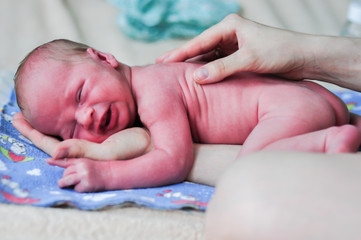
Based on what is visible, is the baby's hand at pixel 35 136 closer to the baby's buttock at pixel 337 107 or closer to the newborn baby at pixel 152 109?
the newborn baby at pixel 152 109

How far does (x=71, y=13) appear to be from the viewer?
7.40ft

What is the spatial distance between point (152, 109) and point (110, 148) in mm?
152

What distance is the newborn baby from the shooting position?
1.04 meters

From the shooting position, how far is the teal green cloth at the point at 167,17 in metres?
2.13

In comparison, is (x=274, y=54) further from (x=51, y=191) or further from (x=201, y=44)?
(x=51, y=191)

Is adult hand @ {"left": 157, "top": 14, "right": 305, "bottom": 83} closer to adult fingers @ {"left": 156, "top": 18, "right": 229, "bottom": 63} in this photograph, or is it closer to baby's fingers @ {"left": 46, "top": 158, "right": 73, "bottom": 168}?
adult fingers @ {"left": 156, "top": 18, "right": 229, "bottom": 63}

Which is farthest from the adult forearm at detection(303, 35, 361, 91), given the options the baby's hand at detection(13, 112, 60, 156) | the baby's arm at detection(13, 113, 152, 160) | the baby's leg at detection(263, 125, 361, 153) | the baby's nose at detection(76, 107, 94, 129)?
the baby's hand at detection(13, 112, 60, 156)

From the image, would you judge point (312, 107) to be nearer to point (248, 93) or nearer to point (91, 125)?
point (248, 93)

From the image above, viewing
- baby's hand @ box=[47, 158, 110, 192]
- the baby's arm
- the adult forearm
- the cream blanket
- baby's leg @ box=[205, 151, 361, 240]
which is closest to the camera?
baby's leg @ box=[205, 151, 361, 240]

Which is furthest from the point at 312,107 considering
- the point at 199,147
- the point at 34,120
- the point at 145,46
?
the point at 145,46

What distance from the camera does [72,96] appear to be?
117cm

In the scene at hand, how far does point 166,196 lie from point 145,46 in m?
1.31

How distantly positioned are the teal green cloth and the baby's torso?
95cm

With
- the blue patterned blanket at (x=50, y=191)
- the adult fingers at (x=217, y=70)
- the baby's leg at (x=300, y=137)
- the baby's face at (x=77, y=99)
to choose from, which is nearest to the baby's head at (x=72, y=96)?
the baby's face at (x=77, y=99)
